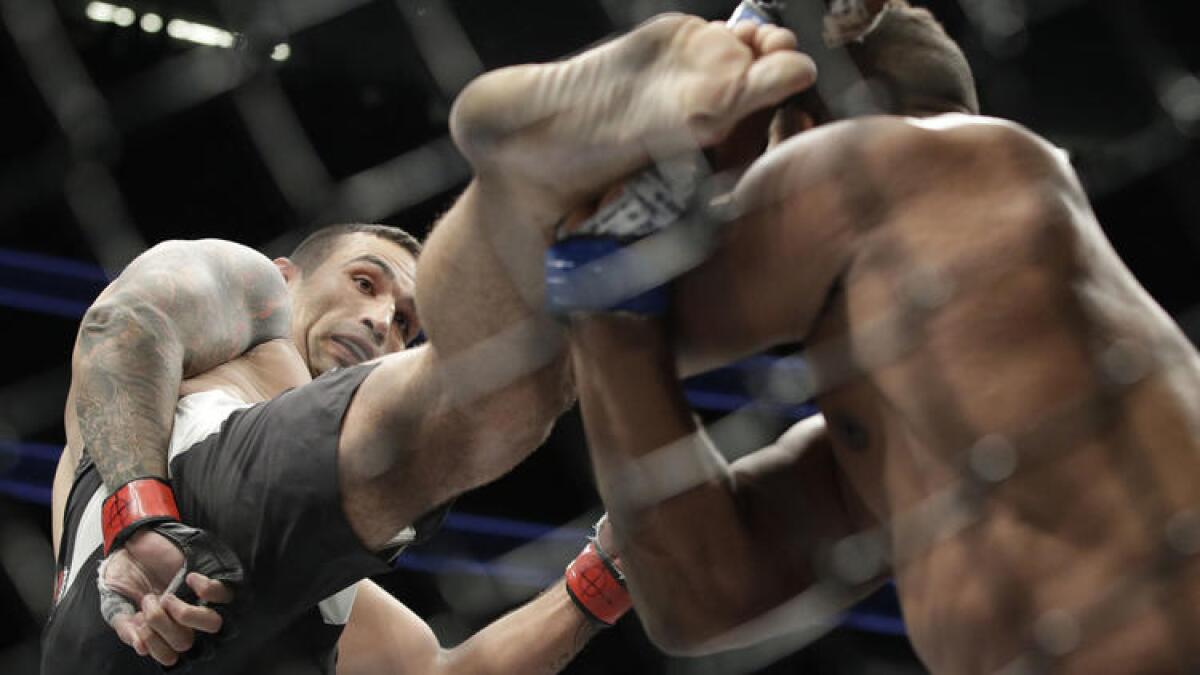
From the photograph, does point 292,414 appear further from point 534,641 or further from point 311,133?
point 311,133

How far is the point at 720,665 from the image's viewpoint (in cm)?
325

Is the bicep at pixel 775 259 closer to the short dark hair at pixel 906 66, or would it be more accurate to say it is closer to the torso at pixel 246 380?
the short dark hair at pixel 906 66

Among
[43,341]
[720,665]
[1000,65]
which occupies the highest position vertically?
[43,341]

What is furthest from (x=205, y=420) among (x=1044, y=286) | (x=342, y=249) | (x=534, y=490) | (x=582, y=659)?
(x=582, y=659)

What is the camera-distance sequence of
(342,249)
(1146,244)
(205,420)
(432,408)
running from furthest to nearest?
(1146,244) → (342,249) → (205,420) → (432,408)

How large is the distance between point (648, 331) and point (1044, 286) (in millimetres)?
296

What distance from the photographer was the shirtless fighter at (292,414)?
1.12 metres

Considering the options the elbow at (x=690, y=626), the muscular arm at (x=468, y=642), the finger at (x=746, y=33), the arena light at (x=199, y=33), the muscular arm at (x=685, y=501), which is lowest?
the muscular arm at (x=468, y=642)

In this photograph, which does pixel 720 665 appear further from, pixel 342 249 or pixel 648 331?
pixel 648 331

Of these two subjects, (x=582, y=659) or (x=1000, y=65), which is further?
(x=582, y=659)

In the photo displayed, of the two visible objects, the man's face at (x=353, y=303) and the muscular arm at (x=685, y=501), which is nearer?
the muscular arm at (x=685, y=501)

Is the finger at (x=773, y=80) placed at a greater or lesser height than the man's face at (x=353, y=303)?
greater

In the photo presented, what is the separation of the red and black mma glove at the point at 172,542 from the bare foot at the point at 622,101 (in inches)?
18.6

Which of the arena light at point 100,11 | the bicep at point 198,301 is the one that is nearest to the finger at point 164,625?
the bicep at point 198,301
